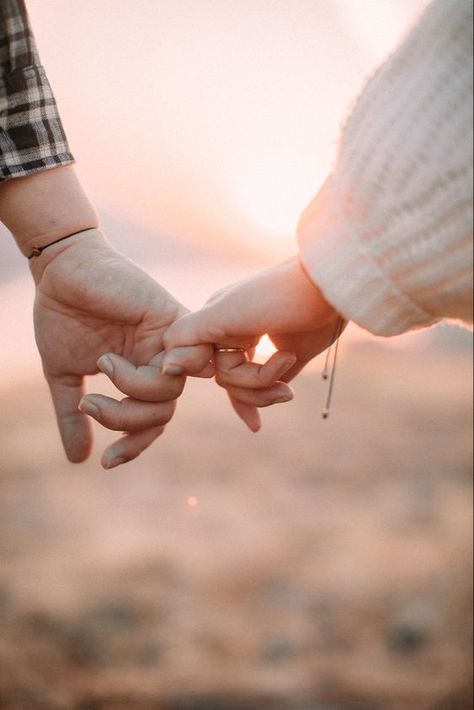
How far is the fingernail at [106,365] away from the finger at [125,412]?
37 mm

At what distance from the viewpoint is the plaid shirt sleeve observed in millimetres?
1103

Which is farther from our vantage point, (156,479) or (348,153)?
(156,479)

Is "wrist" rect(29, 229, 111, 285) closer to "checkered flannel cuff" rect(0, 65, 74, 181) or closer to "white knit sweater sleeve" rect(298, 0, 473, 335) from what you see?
"checkered flannel cuff" rect(0, 65, 74, 181)

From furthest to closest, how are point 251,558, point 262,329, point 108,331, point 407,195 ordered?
point 251,558
point 108,331
point 262,329
point 407,195

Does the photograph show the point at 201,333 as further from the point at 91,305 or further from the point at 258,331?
the point at 91,305

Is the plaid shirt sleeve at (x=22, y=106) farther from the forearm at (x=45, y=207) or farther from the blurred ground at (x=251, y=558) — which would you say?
the blurred ground at (x=251, y=558)

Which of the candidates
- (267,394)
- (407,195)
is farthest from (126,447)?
(407,195)

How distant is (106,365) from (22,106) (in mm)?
391

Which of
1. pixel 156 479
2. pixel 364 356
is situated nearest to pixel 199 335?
pixel 156 479

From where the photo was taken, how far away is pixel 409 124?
0.76m

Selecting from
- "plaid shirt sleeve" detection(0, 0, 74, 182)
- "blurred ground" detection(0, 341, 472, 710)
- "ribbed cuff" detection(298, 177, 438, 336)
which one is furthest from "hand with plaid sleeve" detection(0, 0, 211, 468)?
"blurred ground" detection(0, 341, 472, 710)

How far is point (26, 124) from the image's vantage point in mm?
1134

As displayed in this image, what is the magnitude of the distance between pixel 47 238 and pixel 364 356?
1.34 meters

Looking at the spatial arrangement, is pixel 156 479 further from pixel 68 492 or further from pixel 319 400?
pixel 319 400
